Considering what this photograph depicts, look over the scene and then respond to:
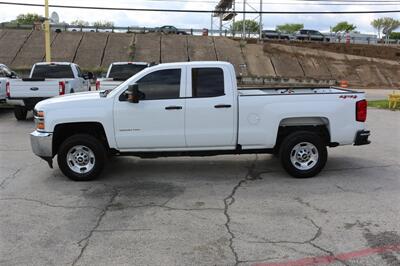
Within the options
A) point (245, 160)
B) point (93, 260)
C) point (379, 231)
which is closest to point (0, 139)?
point (245, 160)

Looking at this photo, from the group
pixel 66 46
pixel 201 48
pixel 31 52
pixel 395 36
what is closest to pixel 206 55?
pixel 201 48

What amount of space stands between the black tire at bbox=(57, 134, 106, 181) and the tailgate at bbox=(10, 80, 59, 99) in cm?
740

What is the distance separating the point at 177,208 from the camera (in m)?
6.14

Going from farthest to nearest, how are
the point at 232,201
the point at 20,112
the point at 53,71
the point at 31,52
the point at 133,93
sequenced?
1. the point at 31,52
2. the point at 53,71
3. the point at 20,112
4. the point at 133,93
5. the point at 232,201

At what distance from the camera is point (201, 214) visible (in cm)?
589

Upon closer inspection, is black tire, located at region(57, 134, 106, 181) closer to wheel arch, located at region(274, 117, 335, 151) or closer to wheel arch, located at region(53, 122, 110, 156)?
wheel arch, located at region(53, 122, 110, 156)

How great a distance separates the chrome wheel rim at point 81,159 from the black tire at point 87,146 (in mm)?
42

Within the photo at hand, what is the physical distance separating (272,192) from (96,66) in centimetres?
3620

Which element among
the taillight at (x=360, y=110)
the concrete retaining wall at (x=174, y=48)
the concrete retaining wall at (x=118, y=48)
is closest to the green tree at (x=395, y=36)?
the concrete retaining wall at (x=174, y=48)

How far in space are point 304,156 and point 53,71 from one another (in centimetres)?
1203

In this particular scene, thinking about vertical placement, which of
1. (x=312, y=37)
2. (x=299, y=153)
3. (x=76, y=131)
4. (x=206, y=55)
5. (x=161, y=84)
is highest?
(x=312, y=37)

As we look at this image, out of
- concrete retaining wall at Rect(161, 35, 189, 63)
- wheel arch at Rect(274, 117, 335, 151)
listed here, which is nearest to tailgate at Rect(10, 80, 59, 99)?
wheel arch at Rect(274, 117, 335, 151)

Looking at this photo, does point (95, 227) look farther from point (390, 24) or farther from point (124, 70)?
point (390, 24)

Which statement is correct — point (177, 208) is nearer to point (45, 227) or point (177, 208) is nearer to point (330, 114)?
point (45, 227)
